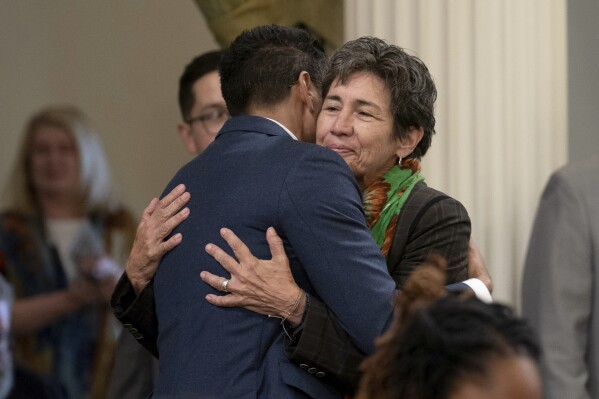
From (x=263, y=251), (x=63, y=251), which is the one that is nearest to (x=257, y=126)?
(x=263, y=251)

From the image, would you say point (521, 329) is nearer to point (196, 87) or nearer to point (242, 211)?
point (242, 211)

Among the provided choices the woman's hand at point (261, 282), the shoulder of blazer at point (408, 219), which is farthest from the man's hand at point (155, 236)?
the shoulder of blazer at point (408, 219)

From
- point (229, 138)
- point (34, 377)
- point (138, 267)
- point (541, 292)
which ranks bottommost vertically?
point (34, 377)

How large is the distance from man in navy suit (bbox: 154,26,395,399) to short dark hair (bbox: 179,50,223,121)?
4.30ft

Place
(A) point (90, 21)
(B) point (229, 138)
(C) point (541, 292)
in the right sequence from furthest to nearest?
(A) point (90, 21)
(C) point (541, 292)
(B) point (229, 138)

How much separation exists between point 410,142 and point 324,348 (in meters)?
0.65

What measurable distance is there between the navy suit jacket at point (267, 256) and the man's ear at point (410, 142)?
0.40 meters

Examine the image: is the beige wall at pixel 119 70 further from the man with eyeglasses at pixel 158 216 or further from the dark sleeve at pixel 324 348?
the dark sleeve at pixel 324 348

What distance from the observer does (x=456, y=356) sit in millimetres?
1562

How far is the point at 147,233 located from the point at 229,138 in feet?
0.85

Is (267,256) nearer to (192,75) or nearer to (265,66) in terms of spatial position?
(265,66)

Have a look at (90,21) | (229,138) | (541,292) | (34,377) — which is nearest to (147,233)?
(229,138)

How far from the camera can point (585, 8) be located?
442 centimetres

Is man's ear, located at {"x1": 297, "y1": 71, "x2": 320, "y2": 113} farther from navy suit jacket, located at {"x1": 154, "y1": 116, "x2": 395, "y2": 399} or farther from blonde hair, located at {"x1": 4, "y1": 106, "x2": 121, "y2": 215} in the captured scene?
blonde hair, located at {"x1": 4, "y1": 106, "x2": 121, "y2": 215}
